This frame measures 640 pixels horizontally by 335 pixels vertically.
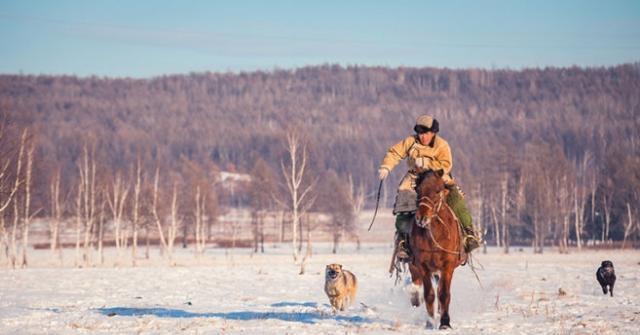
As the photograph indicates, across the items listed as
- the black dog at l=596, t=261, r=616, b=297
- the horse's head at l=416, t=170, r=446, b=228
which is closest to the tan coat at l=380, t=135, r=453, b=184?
the horse's head at l=416, t=170, r=446, b=228

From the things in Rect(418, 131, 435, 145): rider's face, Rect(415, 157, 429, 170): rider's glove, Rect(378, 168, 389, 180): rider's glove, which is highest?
Rect(418, 131, 435, 145): rider's face

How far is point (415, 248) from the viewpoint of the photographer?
44.5 ft

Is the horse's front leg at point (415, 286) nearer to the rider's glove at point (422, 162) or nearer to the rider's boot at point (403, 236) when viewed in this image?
the rider's boot at point (403, 236)

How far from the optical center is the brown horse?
12984mm

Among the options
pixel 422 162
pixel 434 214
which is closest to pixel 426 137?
pixel 422 162

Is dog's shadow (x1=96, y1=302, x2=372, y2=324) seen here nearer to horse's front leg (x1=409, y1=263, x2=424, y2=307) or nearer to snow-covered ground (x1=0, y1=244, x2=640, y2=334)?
snow-covered ground (x1=0, y1=244, x2=640, y2=334)

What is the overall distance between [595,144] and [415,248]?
187 meters

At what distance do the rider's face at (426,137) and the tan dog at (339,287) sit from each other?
554 centimetres

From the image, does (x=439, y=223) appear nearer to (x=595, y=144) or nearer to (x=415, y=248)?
(x=415, y=248)

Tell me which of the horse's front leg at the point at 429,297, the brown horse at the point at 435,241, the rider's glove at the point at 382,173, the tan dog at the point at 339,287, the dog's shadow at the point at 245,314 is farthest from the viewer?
the tan dog at the point at 339,287

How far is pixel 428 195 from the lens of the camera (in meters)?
12.9

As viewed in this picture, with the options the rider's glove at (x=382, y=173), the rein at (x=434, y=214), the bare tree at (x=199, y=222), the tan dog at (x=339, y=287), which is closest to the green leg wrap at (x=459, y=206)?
the rein at (x=434, y=214)

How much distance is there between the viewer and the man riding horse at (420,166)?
45.5ft

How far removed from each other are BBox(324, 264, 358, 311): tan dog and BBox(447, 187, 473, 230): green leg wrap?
4961 mm
